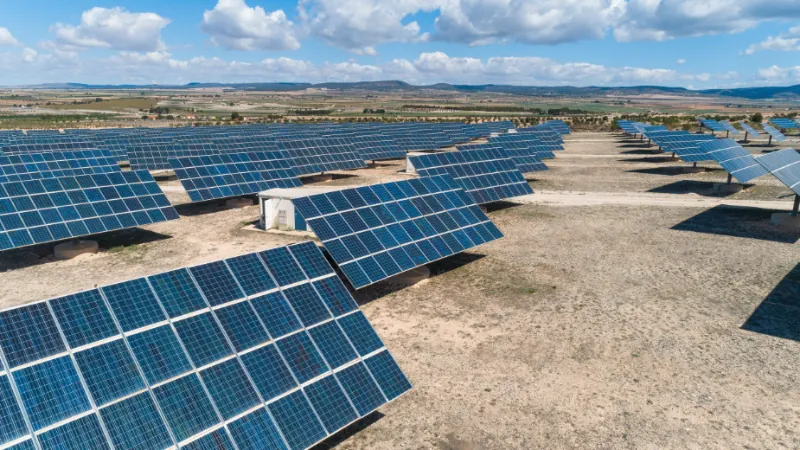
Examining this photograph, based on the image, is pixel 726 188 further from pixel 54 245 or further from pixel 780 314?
pixel 54 245

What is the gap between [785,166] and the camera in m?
29.6

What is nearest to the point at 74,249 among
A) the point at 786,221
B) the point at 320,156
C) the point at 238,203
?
the point at 238,203

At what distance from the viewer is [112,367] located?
8422 mm

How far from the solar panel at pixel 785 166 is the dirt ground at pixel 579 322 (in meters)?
2.74

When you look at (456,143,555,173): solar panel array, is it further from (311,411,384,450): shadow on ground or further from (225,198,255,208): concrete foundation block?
(311,411,384,450): shadow on ground

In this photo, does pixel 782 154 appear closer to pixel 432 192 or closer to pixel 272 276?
pixel 432 192

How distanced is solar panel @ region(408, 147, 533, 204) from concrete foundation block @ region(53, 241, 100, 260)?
1862 centimetres

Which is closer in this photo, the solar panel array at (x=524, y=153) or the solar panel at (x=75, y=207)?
the solar panel at (x=75, y=207)

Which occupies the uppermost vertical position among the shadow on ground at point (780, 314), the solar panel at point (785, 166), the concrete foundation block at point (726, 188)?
the solar panel at point (785, 166)

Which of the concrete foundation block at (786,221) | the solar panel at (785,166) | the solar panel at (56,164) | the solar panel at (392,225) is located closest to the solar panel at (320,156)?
the solar panel at (56,164)

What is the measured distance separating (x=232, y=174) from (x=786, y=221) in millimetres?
34243

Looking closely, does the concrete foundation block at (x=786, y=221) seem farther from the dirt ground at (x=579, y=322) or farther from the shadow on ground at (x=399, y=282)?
the shadow on ground at (x=399, y=282)

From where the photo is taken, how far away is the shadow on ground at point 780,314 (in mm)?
16231

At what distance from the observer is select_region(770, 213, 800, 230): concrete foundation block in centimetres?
2756
